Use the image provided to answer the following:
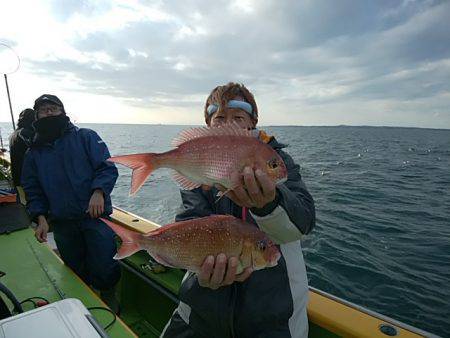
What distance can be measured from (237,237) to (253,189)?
318 millimetres

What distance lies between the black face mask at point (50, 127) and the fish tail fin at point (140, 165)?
254 cm

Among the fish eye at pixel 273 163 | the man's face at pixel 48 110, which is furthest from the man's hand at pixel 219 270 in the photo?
the man's face at pixel 48 110

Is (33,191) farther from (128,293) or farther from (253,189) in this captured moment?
(253,189)

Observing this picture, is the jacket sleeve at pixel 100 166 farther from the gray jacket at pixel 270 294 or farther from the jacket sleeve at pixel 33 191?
the gray jacket at pixel 270 294

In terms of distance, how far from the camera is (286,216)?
187 centimetres

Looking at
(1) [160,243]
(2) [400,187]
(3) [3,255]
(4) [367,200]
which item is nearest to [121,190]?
(4) [367,200]

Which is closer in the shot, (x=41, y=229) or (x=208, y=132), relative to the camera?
(x=208, y=132)

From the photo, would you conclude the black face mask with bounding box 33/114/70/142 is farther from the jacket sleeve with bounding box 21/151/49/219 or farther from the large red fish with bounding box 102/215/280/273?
the large red fish with bounding box 102/215/280/273

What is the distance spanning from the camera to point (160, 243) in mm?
1907

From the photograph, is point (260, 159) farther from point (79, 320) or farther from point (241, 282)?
point (79, 320)

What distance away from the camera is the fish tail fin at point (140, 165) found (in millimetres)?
1857

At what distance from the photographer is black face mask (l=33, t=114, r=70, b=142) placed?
3811 mm

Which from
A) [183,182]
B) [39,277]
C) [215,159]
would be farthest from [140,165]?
[39,277]

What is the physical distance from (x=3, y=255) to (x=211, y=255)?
3.42 metres
